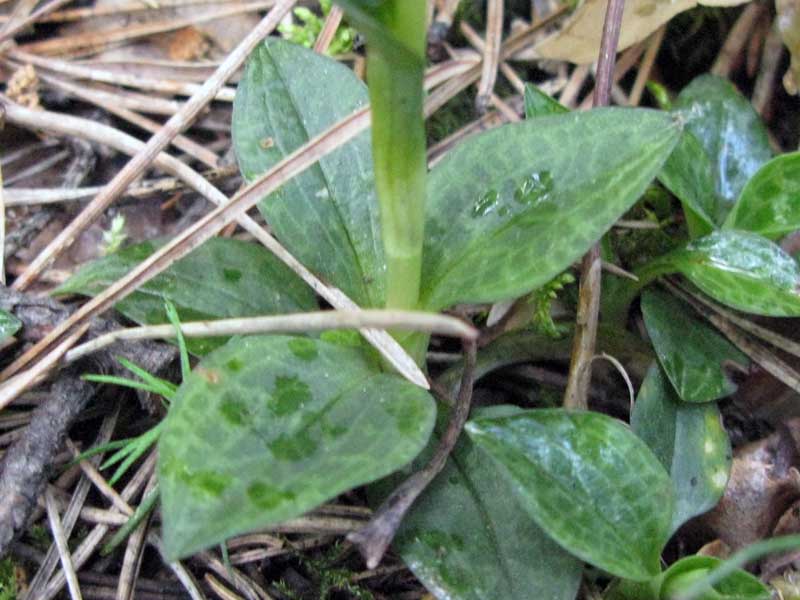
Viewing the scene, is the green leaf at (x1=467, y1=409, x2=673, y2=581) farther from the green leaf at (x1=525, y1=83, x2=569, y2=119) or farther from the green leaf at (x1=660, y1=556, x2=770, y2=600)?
the green leaf at (x1=525, y1=83, x2=569, y2=119)

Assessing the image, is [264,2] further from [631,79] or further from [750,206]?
[750,206]

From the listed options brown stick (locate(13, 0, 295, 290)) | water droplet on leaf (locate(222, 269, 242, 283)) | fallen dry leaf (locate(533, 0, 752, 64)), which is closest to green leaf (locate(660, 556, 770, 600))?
water droplet on leaf (locate(222, 269, 242, 283))

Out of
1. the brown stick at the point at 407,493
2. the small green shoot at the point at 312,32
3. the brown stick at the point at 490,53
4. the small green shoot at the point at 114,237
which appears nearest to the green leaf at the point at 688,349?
the brown stick at the point at 407,493

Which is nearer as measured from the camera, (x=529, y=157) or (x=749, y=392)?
(x=529, y=157)

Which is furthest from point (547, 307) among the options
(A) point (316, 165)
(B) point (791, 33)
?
(B) point (791, 33)

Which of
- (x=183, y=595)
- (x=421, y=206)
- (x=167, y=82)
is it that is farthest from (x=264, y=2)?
(x=183, y=595)

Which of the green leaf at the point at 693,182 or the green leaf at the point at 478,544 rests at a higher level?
the green leaf at the point at 693,182

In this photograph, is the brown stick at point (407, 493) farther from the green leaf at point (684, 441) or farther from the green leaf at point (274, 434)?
the green leaf at point (684, 441)
